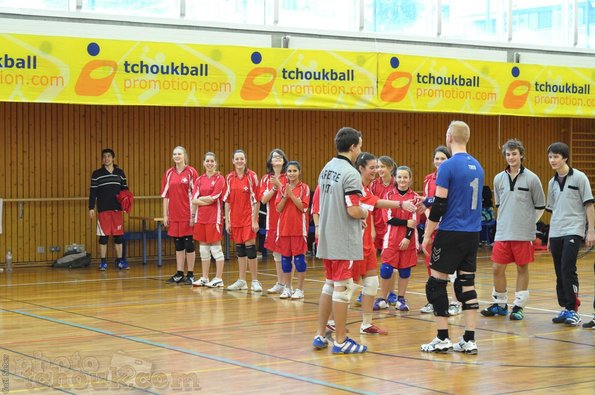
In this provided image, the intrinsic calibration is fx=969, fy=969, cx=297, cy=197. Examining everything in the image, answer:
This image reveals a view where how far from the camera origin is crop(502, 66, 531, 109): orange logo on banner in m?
18.5

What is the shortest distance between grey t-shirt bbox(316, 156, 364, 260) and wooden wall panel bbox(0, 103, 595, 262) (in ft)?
31.2

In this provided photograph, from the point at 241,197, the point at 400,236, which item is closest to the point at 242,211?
the point at 241,197

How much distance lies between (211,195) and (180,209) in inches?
33.4

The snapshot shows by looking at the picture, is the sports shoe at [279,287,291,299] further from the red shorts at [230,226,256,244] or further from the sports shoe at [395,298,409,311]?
the sports shoe at [395,298,409,311]

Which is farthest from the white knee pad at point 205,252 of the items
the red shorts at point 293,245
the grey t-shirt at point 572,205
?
the grey t-shirt at point 572,205

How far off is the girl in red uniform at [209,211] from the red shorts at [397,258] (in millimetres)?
3246

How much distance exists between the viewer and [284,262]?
39.5 feet

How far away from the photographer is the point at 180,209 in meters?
13.8

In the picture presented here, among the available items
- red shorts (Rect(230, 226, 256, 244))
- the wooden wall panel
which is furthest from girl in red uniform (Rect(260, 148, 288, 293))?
the wooden wall panel

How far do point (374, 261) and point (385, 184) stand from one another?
188 centimetres

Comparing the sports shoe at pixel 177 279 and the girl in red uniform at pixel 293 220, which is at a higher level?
the girl in red uniform at pixel 293 220

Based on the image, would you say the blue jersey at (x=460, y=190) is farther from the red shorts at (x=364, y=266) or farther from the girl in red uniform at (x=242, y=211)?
the girl in red uniform at (x=242, y=211)

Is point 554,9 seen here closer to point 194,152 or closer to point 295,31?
point 295,31

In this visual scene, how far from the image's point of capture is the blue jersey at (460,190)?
319 inches
